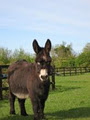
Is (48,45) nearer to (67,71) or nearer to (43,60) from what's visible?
(43,60)

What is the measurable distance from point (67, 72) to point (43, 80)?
40559 mm

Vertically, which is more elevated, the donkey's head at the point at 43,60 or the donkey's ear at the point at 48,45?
the donkey's ear at the point at 48,45

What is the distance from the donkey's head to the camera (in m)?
6.45

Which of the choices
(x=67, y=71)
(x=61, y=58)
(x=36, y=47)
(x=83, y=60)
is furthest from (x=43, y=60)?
(x=61, y=58)

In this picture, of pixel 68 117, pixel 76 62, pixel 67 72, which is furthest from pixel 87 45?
pixel 68 117

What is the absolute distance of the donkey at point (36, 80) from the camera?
6.65m

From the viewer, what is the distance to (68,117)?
8164mm

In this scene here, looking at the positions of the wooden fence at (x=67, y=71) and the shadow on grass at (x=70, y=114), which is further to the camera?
the wooden fence at (x=67, y=71)

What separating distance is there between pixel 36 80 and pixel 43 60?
680 mm

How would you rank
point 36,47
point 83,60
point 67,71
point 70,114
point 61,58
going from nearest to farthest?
point 36,47
point 70,114
point 67,71
point 83,60
point 61,58

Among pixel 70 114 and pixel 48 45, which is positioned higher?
pixel 48 45

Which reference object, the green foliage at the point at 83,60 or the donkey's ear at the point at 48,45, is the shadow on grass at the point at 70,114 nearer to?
the donkey's ear at the point at 48,45

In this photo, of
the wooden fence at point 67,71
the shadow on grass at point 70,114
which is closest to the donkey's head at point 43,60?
the shadow on grass at point 70,114

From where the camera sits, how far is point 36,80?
706 centimetres
